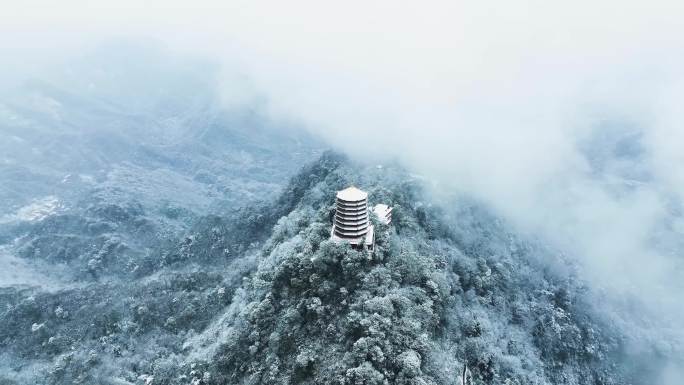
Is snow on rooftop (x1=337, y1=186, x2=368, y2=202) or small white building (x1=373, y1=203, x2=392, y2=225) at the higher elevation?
snow on rooftop (x1=337, y1=186, x2=368, y2=202)

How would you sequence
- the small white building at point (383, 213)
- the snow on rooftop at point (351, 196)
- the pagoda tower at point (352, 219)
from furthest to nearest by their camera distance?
the small white building at point (383, 213) < the pagoda tower at point (352, 219) < the snow on rooftop at point (351, 196)

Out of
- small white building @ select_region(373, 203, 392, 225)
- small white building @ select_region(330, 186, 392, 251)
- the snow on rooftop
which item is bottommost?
small white building @ select_region(373, 203, 392, 225)

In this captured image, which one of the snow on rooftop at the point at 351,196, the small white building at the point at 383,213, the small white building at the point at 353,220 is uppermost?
the snow on rooftop at the point at 351,196

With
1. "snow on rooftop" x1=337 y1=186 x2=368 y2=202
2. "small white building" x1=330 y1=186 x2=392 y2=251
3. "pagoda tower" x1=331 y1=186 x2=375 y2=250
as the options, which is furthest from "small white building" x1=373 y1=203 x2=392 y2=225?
"snow on rooftop" x1=337 y1=186 x2=368 y2=202

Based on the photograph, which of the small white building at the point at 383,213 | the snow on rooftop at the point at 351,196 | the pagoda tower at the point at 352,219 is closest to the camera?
the snow on rooftop at the point at 351,196

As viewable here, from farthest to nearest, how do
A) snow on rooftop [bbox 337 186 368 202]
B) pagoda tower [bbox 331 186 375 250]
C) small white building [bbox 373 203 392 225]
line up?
1. small white building [bbox 373 203 392 225]
2. pagoda tower [bbox 331 186 375 250]
3. snow on rooftop [bbox 337 186 368 202]

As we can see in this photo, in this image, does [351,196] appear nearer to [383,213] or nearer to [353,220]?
[353,220]

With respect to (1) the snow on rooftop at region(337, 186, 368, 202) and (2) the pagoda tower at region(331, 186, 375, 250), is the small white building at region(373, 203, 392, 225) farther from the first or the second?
(1) the snow on rooftop at region(337, 186, 368, 202)

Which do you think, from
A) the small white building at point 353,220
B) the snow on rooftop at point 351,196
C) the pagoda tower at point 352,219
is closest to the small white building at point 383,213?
the small white building at point 353,220

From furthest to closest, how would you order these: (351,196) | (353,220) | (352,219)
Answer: (353,220) → (352,219) → (351,196)

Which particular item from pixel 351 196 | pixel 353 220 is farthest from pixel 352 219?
pixel 351 196

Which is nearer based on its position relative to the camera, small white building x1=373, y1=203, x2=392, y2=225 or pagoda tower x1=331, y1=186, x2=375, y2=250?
pagoda tower x1=331, y1=186, x2=375, y2=250

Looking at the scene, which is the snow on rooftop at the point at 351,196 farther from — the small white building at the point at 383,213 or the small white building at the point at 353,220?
the small white building at the point at 383,213
